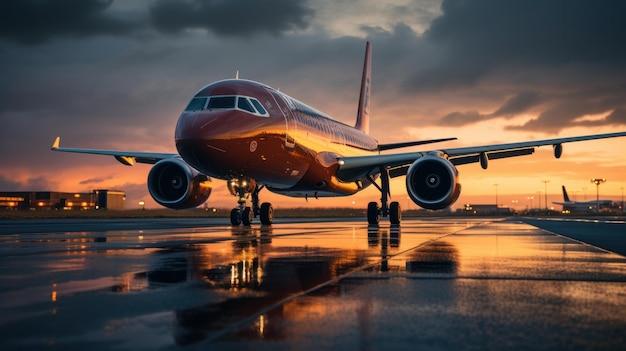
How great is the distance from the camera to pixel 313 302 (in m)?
4.78

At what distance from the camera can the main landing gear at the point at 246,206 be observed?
19131mm

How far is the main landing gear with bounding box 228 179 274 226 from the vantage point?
1913 centimetres

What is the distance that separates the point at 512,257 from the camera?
8.82 metres

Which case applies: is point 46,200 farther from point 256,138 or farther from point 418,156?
point 256,138

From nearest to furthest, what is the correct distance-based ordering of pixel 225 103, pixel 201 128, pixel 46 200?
pixel 201 128, pixel 225 103, pixel 46 200

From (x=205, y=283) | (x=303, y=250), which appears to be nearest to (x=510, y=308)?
(x=205, y=283)

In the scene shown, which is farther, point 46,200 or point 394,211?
point 46,200

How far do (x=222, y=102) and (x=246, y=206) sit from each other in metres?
5.22

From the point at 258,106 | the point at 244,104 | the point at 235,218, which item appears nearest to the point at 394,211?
the point at 235,218

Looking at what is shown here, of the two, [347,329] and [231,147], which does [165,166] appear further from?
[347,329]

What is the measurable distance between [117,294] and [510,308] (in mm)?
3248

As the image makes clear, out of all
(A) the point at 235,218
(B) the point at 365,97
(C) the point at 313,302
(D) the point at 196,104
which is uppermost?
(B) the point at 365,97

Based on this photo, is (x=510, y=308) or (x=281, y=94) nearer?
(x=510, y=308)

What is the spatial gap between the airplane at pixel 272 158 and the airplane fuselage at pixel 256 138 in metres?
0.03
